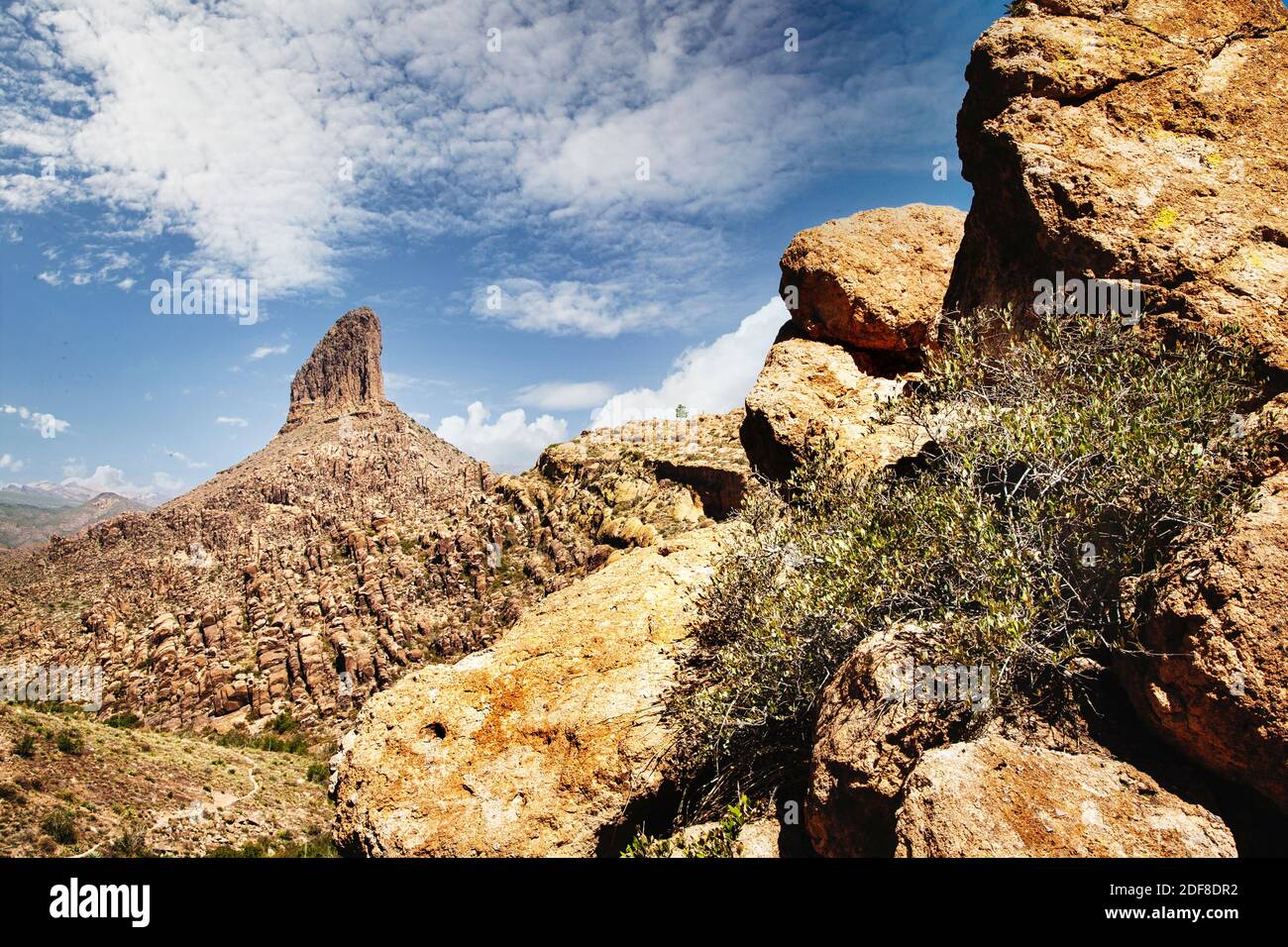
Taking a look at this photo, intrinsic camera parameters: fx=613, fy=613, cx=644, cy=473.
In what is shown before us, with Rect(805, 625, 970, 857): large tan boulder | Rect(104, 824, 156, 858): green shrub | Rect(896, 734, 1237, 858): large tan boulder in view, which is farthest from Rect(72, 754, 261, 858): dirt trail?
Rect(896, 734, 1237, 858): large tan boulder

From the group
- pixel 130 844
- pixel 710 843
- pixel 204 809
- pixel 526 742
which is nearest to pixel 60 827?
pixel 130 844

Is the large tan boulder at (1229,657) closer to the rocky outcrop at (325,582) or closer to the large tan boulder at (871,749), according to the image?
the large tan boulder at (871,749)

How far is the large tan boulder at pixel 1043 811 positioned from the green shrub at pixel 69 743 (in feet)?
145

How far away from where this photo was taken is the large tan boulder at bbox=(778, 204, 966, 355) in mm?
11039

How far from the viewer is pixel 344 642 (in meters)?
67.5

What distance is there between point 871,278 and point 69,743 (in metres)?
44.6

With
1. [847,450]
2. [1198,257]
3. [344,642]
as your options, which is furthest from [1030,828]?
[344,642]

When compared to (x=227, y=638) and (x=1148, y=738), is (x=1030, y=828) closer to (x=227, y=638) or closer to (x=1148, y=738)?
(x=1148, y=738)

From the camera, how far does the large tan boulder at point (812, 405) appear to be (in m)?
9.23

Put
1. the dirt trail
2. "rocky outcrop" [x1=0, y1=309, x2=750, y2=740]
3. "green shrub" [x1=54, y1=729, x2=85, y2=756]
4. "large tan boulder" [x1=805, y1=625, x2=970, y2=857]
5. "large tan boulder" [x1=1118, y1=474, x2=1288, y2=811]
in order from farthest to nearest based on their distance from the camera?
"rocky outcrop" [x1=0, y1=309, x2=750, y2=740]
"green shrub" [x1=54, y1=729, x2=85, y2=756]
the dirt trail
"large tan boulder" [x1=805, y1=625, x2=970, y2=857]
"large tan boulder" [x1=1118, y1=474, x2=1288, y2=811]

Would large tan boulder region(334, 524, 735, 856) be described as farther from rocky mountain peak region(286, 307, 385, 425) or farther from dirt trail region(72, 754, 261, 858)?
rocky mountain peak region(286, 307, 385, 425)

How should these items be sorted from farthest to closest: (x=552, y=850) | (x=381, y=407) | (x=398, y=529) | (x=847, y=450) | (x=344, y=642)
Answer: (x=381, y=407) → (x=398, y=529) → (x=344, y=642) → (x=847, y=450) → (x=552, y=850)

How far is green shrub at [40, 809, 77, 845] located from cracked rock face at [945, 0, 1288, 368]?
37.9m
